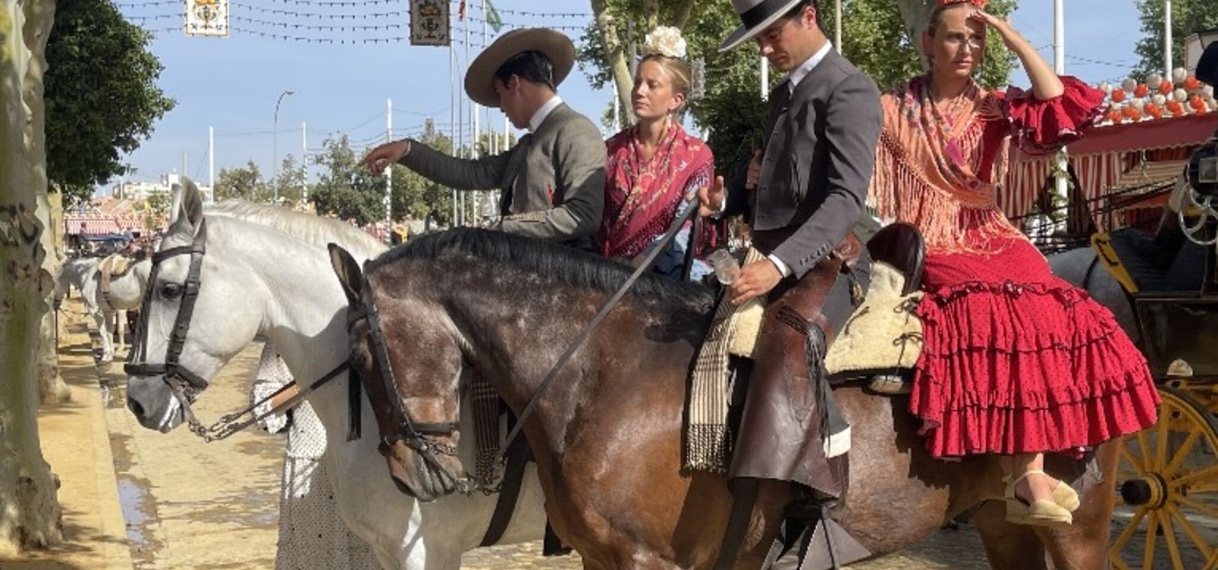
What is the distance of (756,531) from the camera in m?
3.79

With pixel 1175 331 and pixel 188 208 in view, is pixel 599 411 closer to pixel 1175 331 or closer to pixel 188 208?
pixel 188 208

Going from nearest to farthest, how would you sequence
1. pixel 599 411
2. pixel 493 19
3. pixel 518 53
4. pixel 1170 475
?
pixel 599 411 → pixel 518 53 → pixel 1170 475 → pixel 493 19

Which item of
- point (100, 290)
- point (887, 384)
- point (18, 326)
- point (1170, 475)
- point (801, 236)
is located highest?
point (801, 236)

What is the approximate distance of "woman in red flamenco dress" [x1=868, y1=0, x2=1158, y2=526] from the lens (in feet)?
13.0

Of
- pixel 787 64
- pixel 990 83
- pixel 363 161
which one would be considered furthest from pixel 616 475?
pixel 990 83

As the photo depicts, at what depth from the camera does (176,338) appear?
15.0 ft

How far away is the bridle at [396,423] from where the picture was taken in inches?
153

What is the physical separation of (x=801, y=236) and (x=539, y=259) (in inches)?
33.4

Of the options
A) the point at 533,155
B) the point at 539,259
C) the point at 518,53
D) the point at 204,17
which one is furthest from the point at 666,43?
the point at 204,17

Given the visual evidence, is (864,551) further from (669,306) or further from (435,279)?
(435,279)

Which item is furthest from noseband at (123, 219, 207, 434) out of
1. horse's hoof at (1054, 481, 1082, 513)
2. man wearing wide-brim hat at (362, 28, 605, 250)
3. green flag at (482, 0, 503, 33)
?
green flag at (482, 0, 503, 33)

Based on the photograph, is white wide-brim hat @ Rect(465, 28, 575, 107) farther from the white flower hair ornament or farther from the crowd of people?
the crowd of people

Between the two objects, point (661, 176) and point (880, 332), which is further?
point (661, 176)

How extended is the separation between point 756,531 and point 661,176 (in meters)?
1.76
